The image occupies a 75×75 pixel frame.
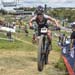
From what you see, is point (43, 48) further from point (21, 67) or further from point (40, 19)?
point (21, 67)

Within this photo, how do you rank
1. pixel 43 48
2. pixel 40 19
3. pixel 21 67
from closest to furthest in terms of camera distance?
pixel 43 48 < pixel 40 19 < pixel 21 67

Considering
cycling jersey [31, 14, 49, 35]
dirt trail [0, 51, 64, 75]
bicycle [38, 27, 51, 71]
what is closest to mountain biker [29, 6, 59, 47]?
cycling jersey [31, 14, 49, 35]

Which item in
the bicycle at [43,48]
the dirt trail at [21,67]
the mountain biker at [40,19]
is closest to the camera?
the bicycle at [43,48]

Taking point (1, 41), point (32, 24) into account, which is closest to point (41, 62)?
point (32, 24)

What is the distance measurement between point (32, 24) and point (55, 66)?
5881mm

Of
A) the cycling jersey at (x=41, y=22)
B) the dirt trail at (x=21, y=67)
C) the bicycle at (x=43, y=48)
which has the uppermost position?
the cycling jersey at (x=41, y=22)

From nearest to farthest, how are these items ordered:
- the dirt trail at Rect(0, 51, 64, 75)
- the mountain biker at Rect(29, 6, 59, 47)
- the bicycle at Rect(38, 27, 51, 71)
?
the bicycle at Rect(38, 27, 51, 71) < the mountain biker at Rect(29, 6, 59, 47) < the dirt trail at Rect(0, 51, 64, 75)

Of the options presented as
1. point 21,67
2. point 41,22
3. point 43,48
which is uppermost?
point 41,22

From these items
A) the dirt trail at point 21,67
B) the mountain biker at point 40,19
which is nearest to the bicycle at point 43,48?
the mountain biker at point 40,19

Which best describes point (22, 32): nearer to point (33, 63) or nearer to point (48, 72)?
point (33, 63)

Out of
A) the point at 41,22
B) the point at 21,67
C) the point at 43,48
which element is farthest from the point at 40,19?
the point at 21,67

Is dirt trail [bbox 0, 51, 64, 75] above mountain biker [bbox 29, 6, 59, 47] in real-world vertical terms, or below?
below

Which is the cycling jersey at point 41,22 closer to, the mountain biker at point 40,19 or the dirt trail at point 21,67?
the mountain biker at point 40,19

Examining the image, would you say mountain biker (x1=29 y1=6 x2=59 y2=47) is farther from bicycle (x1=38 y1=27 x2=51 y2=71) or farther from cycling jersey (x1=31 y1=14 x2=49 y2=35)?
bicycle (x1=38 y1=27 x2=51 y2=71)
